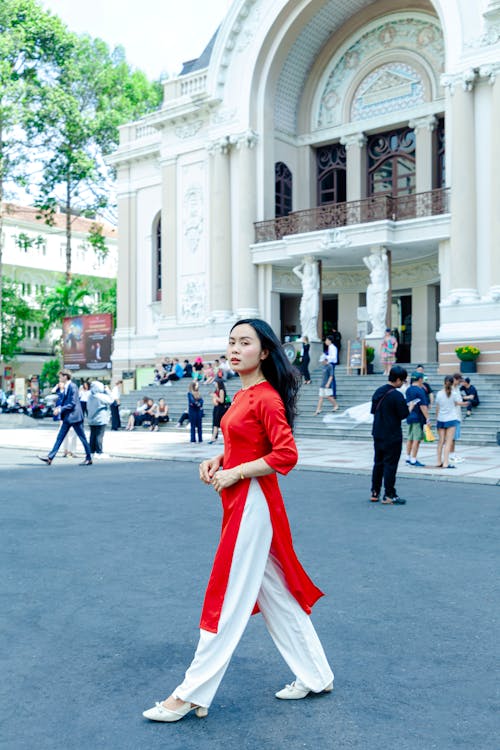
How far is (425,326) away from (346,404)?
8.75 meters

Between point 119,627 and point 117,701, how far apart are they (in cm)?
110

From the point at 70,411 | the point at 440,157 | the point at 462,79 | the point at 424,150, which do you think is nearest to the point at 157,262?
the point at 424,150

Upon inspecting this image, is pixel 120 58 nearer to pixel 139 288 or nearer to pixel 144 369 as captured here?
pixel 139 288

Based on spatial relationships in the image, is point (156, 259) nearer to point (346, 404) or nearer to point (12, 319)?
point (346, 404)

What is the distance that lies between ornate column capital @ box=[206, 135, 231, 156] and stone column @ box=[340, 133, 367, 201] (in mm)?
4586

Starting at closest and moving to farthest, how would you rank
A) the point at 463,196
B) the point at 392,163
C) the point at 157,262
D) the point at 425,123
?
the point at 463,196, the point at 425,123, the point at 392,163, the point at 157,262

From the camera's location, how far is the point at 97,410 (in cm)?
1509

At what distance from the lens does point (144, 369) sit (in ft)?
105

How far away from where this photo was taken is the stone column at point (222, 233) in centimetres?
2958

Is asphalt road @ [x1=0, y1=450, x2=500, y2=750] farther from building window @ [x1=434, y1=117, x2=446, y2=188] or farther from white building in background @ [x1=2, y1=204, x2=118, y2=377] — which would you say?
white building in background @ [x1=2, y1=204, x2=118, y2=377]

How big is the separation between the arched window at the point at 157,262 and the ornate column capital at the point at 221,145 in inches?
239

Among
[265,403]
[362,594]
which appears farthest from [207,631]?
[362,594]

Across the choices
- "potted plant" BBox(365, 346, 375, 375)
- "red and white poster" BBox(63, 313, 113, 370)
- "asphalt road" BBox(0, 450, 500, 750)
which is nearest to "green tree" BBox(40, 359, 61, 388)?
"red and white poster" BBox(63, 313, 113, 370)

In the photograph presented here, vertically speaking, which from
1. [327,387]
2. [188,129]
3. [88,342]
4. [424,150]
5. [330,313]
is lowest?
[327,387]
